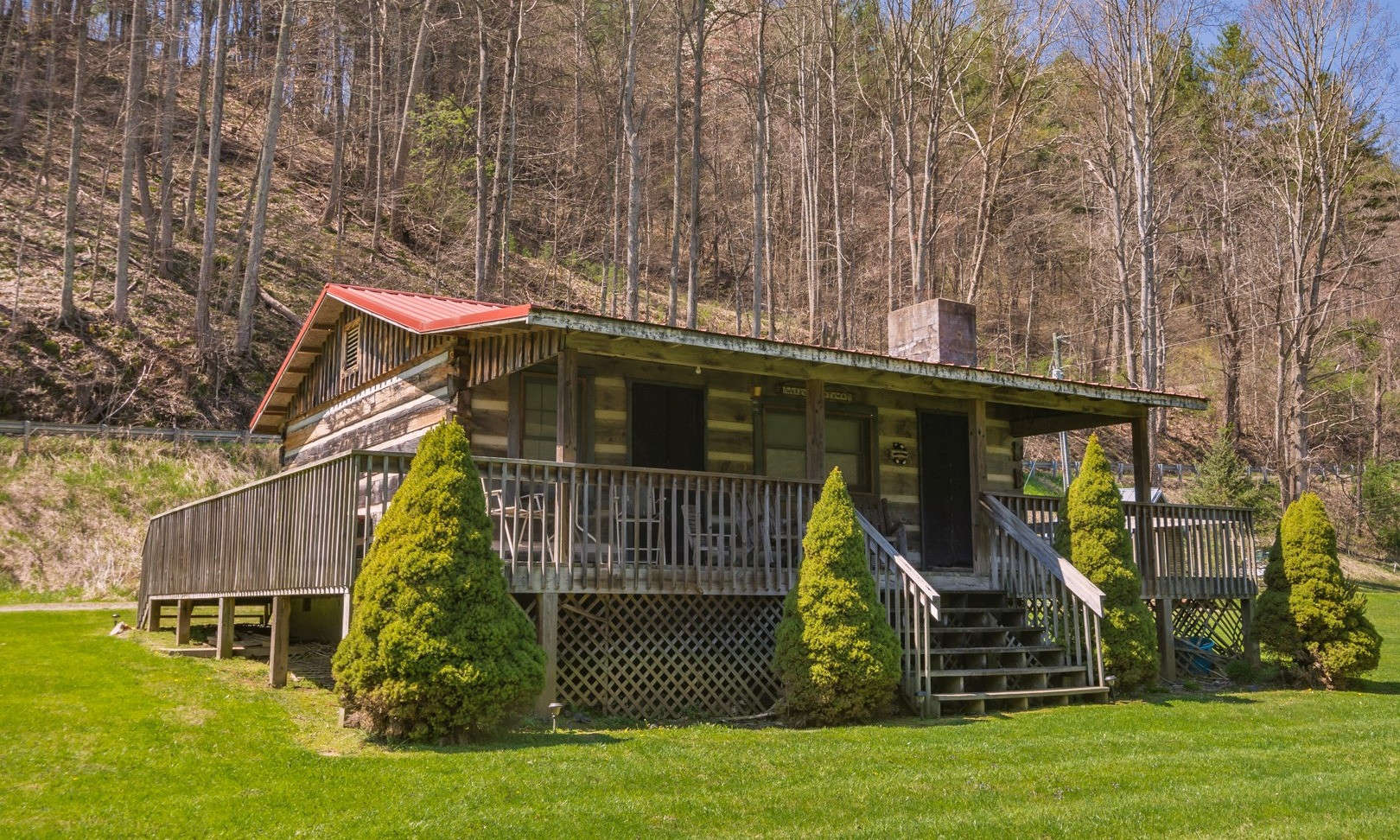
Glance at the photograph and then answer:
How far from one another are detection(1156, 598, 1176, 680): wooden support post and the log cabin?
0.09ft

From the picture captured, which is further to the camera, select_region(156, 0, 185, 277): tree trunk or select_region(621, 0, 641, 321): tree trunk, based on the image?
select_region(156, 0, 185, 277): tree trunk

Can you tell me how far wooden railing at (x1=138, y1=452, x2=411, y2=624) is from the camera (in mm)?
10414

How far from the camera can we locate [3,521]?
22.5m

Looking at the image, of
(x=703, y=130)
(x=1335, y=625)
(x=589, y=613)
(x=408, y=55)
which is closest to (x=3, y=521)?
(x=589, y=613)

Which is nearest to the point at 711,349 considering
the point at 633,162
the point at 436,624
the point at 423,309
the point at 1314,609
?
the point at 423,309

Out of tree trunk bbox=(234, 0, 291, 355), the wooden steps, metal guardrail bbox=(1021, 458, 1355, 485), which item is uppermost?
tree trunk bbox=(234, 0, 291, 355)

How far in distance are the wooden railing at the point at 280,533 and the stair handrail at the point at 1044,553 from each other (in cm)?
765

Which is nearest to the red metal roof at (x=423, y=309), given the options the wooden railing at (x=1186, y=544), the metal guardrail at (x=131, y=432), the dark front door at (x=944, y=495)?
the dark front door at (x=944, y=495)

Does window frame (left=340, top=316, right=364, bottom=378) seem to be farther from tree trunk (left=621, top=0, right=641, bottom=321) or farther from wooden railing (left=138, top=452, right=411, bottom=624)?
tree trunk (left=621, top=0, right=641, bottom=321)

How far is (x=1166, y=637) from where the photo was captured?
617 inches

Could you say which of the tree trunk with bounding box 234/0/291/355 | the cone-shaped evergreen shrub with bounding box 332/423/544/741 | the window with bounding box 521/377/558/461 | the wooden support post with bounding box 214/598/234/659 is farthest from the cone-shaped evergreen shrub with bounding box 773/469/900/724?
the tree trunk with bounding box 234/0/291/355

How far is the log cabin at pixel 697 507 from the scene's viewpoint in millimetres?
11469

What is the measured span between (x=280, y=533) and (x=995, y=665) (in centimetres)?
806

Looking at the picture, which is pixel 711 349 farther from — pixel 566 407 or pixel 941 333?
pixel 941 333
